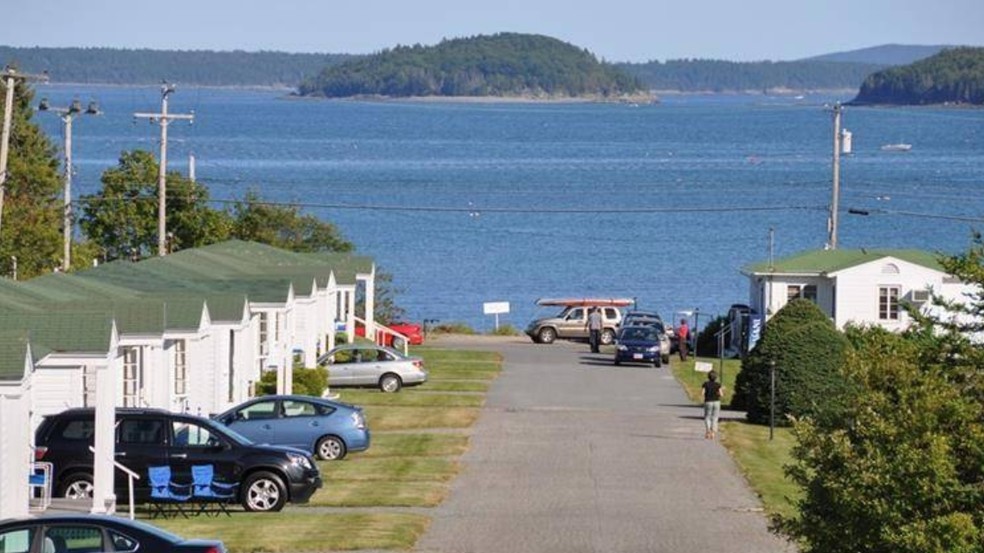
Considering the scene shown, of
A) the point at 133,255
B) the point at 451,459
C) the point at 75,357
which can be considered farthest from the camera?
the point at 133,255

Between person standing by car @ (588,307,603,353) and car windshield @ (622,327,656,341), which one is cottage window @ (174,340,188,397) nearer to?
car windshield @ (622,327,656,341)

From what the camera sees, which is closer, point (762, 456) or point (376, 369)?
point (762, 456)

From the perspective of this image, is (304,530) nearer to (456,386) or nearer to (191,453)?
(191,453)

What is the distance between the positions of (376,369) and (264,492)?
64.7 feet

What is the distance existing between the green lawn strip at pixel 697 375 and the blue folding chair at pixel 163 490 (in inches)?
839

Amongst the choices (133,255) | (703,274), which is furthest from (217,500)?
(703,274)

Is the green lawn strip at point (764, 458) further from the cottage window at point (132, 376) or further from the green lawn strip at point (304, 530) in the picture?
the cottage window at point (132, 376)

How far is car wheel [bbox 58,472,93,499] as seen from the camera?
94.8 feet

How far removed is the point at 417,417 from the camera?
43.5 metres

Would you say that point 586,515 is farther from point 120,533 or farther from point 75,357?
point 120,533

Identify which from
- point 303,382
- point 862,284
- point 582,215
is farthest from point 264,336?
point 582,215

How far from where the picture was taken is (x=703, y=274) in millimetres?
107062

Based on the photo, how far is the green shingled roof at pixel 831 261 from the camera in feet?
204

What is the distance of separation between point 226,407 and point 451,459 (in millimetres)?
4956
